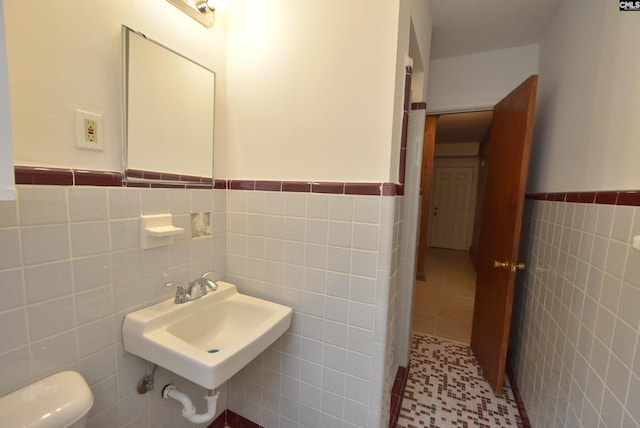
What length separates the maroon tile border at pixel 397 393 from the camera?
151 cm

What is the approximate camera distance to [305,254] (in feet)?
3.85

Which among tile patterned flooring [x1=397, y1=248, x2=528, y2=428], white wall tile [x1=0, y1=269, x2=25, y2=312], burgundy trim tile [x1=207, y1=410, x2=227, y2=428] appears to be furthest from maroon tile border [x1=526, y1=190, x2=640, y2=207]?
burgundy trim tile [x1=207, y1=410, x2=227, y2=428]

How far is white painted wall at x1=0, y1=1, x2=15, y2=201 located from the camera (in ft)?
1.48

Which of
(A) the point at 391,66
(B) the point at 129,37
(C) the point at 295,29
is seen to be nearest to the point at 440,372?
(A) the point at 391,66

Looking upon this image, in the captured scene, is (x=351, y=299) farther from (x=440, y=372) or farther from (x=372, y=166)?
(x=440, y=372)

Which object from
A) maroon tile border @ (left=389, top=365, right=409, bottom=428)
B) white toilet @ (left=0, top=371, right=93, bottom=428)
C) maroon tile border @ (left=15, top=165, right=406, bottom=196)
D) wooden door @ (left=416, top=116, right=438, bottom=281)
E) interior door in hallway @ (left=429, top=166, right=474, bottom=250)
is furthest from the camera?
interior door in hallway @ (left=429, top=166, right=474, bottom=250)

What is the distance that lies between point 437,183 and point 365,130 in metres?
5.41

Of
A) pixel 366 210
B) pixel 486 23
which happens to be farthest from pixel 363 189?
pixel 486 23

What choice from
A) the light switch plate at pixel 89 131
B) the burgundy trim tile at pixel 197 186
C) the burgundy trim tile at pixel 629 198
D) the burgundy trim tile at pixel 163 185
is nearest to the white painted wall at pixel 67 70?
the light switch plate at pixel 89 131

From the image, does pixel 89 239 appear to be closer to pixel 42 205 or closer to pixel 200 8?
pixel 42 205

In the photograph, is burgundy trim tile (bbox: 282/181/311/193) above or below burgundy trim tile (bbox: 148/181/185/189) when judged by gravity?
above

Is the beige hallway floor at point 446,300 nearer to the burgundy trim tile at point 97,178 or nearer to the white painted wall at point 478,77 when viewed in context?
the white painted wall at point 478,77

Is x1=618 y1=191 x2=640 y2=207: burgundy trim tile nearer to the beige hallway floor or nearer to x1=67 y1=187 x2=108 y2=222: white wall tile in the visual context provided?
x1=67 y1=187 x2=108 y2=222: white wall tile

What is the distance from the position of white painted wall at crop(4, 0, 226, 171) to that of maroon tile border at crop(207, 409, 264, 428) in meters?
1.37
